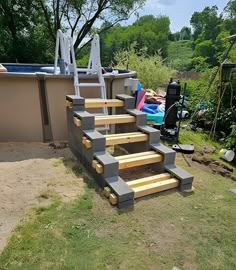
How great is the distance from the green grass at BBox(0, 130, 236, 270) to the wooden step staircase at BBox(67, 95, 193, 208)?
134 mm

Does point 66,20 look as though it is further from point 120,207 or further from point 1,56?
point 120,207

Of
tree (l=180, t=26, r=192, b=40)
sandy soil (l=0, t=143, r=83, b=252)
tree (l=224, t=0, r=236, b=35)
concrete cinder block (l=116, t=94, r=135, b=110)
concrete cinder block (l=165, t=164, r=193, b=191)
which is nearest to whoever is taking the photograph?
sandy soil (l=0, t=143, r=83, b=252)

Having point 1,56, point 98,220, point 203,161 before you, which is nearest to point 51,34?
point 1,56

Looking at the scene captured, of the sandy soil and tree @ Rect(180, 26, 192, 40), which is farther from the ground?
tree @ Rect(180, 26, 192, 40)

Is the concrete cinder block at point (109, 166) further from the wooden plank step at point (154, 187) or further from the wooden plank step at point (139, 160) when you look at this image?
the wooden plank step at point (154, 187)

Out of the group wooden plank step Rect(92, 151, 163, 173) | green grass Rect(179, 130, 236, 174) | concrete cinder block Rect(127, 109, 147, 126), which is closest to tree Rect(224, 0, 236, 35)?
green grass Rect(179, 130, 236, 174)

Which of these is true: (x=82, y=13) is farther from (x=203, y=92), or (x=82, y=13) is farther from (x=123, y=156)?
(x=123, y=156)

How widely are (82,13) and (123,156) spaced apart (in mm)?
12894

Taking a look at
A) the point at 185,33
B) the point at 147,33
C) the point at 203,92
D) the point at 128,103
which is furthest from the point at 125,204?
the point at 185,33

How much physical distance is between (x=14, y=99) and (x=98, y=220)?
2.31m

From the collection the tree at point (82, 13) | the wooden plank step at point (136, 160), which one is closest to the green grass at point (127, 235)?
the wooden plank step at point (136, 160)

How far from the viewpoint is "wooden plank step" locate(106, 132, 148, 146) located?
3.01 metres

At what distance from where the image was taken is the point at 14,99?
3.68 meters

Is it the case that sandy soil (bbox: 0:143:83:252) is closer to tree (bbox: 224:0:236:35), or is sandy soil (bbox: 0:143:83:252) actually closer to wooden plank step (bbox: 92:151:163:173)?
wooden plank step (bbox: 92:151:163:173)
